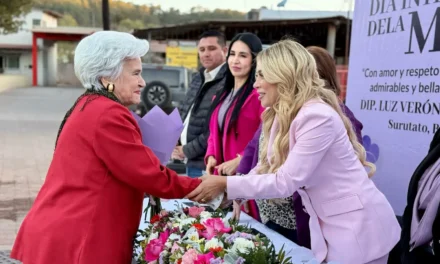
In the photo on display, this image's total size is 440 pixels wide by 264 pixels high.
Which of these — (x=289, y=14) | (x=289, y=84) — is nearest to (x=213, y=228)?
(x=289, y=84)

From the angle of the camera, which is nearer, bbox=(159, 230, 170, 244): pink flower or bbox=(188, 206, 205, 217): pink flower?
bbox=(159, 230, 170, 244): pink flower

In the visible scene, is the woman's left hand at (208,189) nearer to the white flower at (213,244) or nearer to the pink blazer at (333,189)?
the pink blazer at (333,189)

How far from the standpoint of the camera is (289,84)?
2.18 metres

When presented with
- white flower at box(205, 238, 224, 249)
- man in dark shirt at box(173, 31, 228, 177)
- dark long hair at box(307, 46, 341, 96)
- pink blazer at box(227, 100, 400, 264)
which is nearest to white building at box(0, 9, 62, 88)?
man in dark shirt at box(173, 31, 228, 177)

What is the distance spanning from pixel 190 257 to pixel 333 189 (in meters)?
0.72

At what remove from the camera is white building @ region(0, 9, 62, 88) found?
1789 inches

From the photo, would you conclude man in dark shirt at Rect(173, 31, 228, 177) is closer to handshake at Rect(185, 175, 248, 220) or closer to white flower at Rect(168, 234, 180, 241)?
handshake at Rect(185, 175, 248, 220)

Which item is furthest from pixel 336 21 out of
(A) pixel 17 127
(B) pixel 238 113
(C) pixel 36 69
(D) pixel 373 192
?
(C) pixel 36 69

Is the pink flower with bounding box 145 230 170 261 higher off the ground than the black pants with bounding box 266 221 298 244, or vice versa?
the pink flower with bounding box 145 230 170 261

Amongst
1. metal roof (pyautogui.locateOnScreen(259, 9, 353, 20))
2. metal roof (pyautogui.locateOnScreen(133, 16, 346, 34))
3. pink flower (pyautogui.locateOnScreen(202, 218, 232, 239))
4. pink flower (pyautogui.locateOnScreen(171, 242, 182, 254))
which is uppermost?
metal roof (pyautogui.locateOnScreen(259, 9, 353, 20))

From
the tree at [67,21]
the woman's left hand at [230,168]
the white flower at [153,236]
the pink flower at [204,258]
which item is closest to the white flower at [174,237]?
the white flower at [153,236]

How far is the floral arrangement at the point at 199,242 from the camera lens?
1.66 meters

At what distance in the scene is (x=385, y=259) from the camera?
7.09 feet

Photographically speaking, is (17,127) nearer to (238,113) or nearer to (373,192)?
(238,113)
